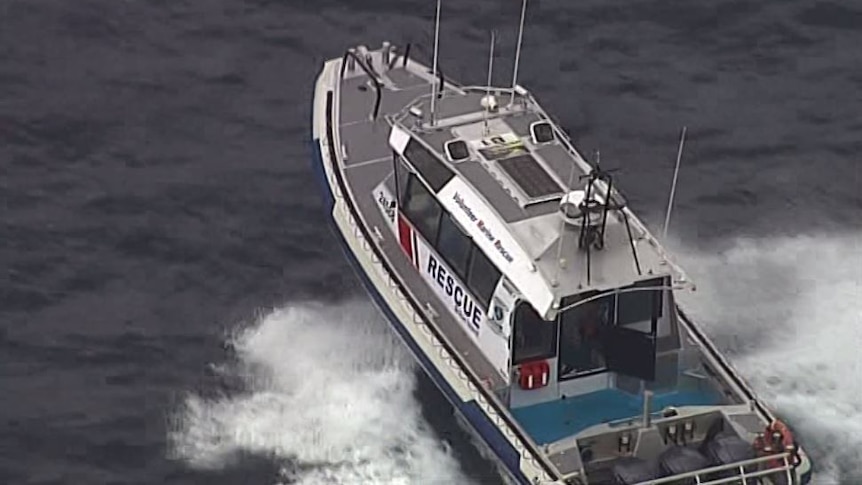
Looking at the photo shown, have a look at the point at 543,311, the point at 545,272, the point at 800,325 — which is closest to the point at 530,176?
the point at 545,272

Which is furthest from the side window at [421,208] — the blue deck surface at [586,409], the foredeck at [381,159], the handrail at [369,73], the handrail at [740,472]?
the handrail at [740,472]

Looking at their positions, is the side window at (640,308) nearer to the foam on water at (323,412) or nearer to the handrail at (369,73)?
the foam on water at (323,412)

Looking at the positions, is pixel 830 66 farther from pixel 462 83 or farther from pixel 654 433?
pixel 654 433

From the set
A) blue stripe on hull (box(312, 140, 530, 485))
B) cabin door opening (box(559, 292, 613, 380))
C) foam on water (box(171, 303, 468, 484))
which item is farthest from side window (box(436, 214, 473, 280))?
foam on water (box(171, 303, 468, 484))

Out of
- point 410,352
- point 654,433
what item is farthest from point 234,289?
point 654,433

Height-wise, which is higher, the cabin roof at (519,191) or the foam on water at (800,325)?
the cabin roof at (519,191)

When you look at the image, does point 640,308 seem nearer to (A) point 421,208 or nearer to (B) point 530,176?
(B) point 530,176
